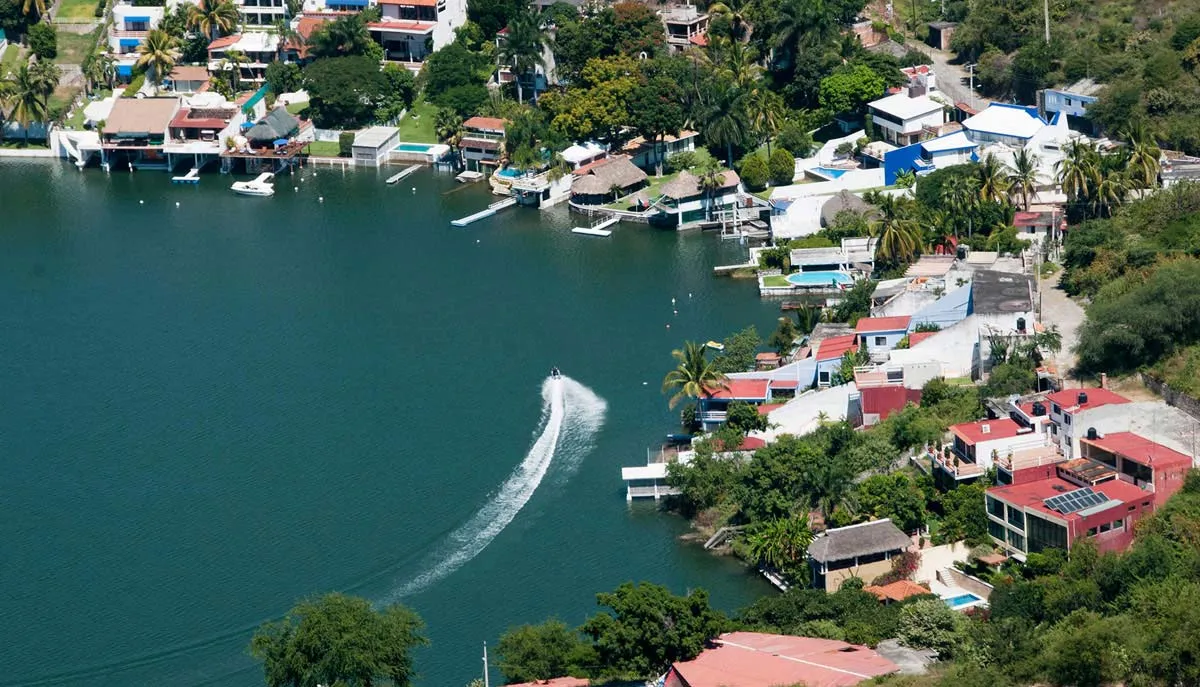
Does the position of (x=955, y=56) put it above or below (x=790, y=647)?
above

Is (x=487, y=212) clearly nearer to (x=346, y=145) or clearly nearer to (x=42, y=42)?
(x=346, y=145)

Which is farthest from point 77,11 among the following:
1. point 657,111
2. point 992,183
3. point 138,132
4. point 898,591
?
point 898,591

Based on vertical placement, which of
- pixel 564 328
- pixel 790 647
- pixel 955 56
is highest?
pixel 955 56

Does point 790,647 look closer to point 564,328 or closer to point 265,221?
point 564,328

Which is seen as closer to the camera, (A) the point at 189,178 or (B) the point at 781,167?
(B) the point at 781,167

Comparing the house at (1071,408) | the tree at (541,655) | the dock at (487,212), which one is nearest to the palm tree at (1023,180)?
the house at (1071,408)

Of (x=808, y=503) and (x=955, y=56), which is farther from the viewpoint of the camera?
(x=955, y=56)

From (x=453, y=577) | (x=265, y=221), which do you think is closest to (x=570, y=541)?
(x=453, y=577)
